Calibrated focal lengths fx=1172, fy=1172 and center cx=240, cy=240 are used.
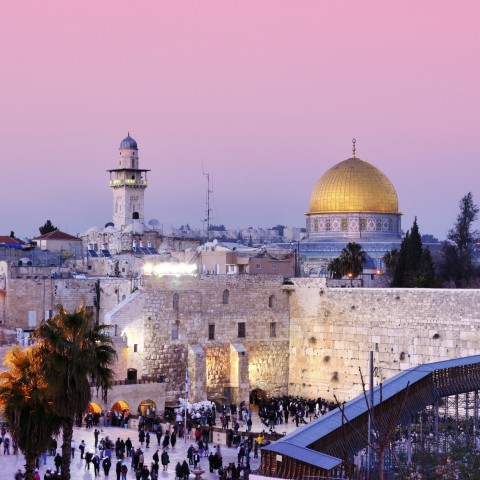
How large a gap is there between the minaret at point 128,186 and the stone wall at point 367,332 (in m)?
27.8

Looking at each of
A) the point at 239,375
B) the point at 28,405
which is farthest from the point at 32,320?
the point at 28,405

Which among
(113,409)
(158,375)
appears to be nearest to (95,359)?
(113,409)

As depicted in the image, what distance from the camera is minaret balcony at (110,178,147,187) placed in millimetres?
68000

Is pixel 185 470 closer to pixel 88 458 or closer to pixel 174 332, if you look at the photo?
pixel 88 458

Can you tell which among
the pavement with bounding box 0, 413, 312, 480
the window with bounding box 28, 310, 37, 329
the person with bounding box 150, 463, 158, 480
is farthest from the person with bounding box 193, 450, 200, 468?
the window with bounding box 28, 310, 37, 329

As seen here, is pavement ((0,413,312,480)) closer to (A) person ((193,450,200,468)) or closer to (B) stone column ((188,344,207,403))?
(A) person ((193,450,200,468))

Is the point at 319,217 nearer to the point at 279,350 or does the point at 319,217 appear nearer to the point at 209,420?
the point at 279,350

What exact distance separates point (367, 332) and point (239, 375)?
15.0 ft

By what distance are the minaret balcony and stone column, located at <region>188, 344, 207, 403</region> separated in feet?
98.4

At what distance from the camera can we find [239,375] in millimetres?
39688

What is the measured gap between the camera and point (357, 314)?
39.3m

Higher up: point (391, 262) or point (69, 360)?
point (391, 262)

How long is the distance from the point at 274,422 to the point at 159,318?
561 centimetres

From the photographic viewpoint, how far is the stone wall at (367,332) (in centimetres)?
3628
